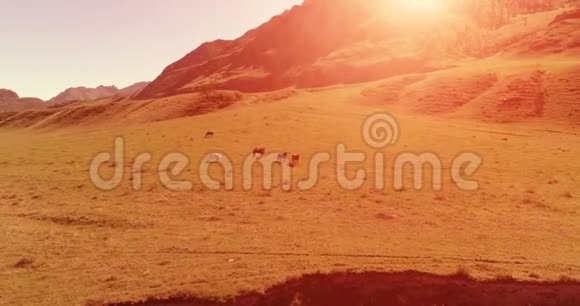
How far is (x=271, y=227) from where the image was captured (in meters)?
26.2

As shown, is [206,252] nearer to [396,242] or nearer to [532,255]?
[396,242]

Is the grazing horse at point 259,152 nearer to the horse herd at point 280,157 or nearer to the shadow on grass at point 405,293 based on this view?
the horse herd at point 280,157

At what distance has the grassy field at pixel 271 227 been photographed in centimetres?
2045

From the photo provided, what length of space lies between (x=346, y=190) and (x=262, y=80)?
142850 mm

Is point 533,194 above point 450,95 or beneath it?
beneath

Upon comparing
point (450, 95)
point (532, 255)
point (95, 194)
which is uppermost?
point (450, 95)

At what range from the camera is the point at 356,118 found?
70562 mm

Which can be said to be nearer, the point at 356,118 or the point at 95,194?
the point at 95,194

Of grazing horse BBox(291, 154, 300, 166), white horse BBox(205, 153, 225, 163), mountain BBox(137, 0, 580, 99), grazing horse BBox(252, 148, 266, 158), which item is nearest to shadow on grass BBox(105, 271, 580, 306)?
grazing horse BBox(291, 154, 300, 166)

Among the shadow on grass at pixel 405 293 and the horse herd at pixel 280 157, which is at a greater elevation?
the horse herd at pixel 280 157

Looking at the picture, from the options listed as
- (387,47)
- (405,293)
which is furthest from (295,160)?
(387,47)

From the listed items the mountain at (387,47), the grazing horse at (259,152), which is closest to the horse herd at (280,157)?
the grazing horse at (259,152)

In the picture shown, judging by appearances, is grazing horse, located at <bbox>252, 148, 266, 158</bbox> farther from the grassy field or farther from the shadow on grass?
the shadow on grass

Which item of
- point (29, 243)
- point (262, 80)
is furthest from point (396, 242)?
point (262, 80)
